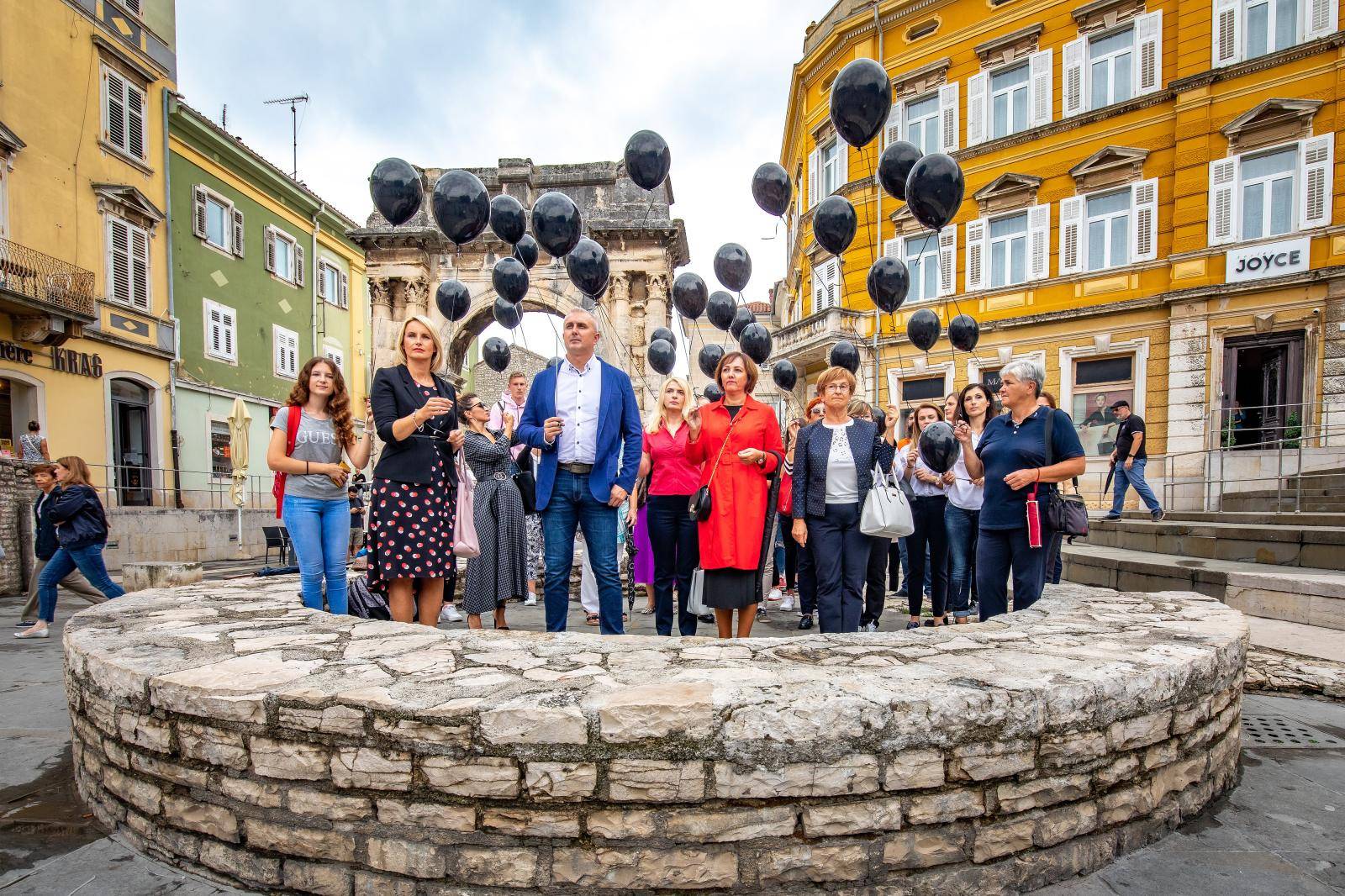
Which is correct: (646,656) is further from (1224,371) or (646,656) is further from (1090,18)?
(1090,18)

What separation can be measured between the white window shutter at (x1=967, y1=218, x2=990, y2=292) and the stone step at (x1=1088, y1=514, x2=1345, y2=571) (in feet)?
28.9

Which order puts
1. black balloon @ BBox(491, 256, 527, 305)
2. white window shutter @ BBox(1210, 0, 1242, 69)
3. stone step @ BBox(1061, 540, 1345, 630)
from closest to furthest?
1. stone step @ BBox(1061, 540, 1345, 630)
2. black balloon @ BBox(491, 256, 527, 305)
3. white window shutter @ BBox(1210, 0, 1242, 69)

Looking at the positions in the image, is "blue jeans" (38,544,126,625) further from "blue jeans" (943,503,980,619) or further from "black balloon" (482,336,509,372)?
"black balloon" (482,336,509,372)

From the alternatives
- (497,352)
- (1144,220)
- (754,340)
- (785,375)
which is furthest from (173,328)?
(1144,220)

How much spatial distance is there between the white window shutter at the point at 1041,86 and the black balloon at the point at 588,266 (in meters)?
12.9

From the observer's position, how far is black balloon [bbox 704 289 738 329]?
10625 millimetres

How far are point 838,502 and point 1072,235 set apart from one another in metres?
14.7

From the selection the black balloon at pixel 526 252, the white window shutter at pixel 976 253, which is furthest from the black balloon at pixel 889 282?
the white window shutter at pixel 976 253

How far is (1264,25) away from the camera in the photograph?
43.0 feet

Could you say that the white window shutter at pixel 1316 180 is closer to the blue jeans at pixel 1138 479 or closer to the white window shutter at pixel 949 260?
the white window shutter at pixel 949 260

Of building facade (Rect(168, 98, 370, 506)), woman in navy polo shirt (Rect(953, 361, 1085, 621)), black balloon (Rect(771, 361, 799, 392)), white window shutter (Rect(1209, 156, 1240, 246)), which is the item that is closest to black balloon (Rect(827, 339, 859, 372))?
black balloon (Rect(771, 361, 799, 392))

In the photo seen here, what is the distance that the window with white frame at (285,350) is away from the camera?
854 inches

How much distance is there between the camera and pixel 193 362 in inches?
715

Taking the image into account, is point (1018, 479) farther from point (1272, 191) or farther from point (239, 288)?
point (239, 288)
